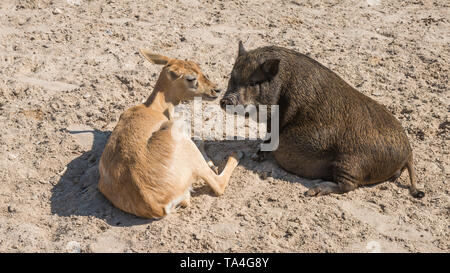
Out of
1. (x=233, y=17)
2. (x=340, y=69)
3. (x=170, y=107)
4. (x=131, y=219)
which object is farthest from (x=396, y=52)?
(x=131, y=219)

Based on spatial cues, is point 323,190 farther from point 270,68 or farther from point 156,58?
point 156,58

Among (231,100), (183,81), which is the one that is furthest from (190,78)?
(231,100)

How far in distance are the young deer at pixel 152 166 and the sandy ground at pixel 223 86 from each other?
20 centimetres

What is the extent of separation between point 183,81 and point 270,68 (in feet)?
3.73

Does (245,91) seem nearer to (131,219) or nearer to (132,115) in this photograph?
(132,115)

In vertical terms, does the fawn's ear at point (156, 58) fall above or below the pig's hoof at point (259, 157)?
above

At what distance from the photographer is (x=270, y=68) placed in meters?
5.78

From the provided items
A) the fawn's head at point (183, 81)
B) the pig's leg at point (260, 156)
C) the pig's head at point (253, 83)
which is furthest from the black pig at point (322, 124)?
the fawn's head at point (183, 81)

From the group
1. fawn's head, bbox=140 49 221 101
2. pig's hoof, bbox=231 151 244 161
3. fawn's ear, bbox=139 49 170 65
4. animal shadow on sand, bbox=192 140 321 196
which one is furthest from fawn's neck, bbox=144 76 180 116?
pig's hoof, bbox=231 151 244 161

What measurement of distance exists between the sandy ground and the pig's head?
792 mm

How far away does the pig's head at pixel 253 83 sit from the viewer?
19.3 feet

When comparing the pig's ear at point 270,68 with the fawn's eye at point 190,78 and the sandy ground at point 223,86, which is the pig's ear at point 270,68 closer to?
the fawn's eye at point 190,78

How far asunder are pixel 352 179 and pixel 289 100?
111cm
